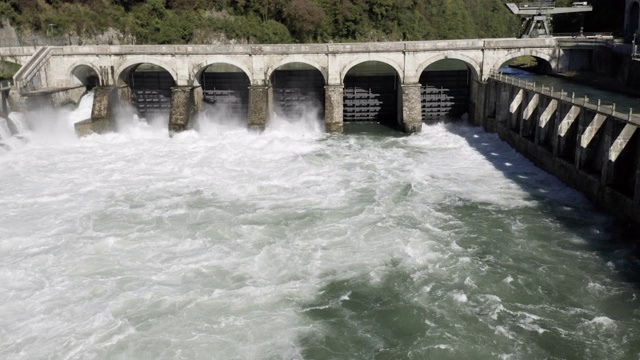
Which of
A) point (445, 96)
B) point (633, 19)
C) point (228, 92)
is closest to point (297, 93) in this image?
point (228, 92)

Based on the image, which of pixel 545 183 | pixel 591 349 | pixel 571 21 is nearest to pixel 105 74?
pixel 545 183

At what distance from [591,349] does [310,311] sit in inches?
321

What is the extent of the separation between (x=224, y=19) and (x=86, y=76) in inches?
1617

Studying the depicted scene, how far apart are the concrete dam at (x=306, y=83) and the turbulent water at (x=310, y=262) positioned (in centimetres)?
718

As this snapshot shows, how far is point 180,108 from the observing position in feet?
139

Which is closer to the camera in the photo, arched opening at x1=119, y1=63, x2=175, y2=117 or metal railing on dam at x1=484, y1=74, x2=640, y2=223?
metal railing on dam at x1=484, y1=74, x2=640, y2=223

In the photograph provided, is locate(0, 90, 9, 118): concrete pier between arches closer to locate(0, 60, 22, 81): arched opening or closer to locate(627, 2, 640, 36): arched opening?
locate(0, 60, 22, 81): arched opening

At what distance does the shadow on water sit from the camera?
68.0 feet

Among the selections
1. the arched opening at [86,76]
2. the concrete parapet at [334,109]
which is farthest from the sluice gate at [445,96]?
the arched opening at [86,76]

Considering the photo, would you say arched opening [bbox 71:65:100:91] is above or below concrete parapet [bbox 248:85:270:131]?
above

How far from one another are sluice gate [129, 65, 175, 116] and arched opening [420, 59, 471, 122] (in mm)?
20555

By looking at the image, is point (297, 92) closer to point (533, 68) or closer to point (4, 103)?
point (4, 103)

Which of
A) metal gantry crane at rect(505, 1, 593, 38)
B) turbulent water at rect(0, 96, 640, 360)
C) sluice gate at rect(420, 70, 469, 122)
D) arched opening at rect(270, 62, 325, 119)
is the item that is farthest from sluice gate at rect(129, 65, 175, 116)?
metal gantry crane at rect(505, 1, 593, 38)

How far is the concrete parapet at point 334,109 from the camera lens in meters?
42.0
